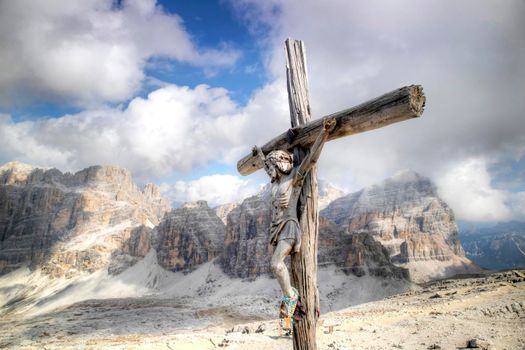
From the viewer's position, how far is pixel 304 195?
16.2 feet

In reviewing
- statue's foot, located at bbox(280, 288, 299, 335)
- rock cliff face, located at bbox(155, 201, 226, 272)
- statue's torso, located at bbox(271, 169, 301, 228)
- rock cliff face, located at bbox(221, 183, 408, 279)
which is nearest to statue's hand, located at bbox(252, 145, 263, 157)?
statue's torso, located at bbox(271, 169, 301, 228)

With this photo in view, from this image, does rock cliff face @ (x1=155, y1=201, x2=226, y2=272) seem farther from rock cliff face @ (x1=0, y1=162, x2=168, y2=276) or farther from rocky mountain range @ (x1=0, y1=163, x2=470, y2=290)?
rock cliff face @ (x1=0, y1=162, x2=168, y2=276)

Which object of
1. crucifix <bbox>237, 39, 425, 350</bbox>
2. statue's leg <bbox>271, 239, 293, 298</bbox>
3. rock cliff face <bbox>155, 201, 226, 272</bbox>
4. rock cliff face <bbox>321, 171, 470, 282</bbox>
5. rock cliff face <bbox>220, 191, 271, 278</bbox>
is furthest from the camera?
rock cliff face <bbox>321, 171, 470, 282</bbox>

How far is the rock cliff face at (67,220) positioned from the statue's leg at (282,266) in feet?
429

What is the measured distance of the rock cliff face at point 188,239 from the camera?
112000 millimetres

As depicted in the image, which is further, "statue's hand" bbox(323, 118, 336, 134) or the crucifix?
"statue's hand" bbox(323, 118, 336, 134)

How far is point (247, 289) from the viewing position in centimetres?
8569

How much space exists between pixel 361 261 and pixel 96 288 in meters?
82.8

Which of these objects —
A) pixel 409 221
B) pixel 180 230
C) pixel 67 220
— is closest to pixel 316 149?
pixel 180 230

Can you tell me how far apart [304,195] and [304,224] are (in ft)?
1.37

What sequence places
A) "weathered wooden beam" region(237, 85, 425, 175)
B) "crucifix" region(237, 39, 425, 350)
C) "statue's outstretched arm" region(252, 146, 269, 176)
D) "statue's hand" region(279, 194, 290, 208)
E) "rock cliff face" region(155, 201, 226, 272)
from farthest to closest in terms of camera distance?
"rock cliff face" region(155, 201, 226, 272) → "statue's outstretched arm" region(252, 146, 269, 176) → "statue's hand" region(279, 194, 290, 208) → "crucifix" region(237, 39, 425, 350) → "weathered wooden beam" region(237, 85, 425, 175)

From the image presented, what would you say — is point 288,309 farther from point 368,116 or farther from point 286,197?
point 368,116

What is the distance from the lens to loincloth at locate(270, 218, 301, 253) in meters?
4.62

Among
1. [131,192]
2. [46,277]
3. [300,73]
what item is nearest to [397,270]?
[300,73]
